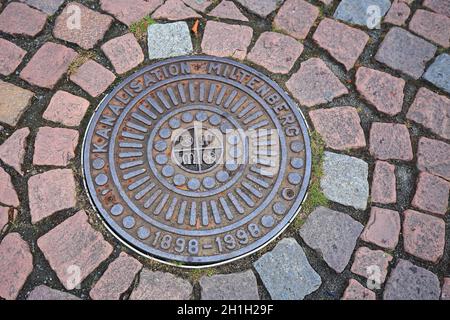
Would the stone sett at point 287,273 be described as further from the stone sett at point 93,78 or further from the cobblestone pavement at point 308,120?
the stone sett at point 93,78

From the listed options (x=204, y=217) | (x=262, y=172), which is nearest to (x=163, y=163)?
(x=204, y=217)

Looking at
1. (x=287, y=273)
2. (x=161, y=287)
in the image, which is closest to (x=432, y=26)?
(x=287, y=273)

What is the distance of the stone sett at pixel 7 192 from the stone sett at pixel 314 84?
1.65 m

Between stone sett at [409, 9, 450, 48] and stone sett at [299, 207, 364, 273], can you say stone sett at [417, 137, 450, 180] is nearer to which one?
stone sett at [299, 207, 364, 273]

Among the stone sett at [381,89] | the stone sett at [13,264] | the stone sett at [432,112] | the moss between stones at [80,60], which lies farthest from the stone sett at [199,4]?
the stone sett at [13,264]

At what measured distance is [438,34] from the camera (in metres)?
2.97

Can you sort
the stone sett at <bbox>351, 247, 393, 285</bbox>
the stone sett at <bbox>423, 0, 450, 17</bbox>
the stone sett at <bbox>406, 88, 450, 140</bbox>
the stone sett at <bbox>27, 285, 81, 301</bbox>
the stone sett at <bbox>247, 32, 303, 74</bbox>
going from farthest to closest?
the stone sett at <bbox>423, 0, 450, 17</bbox>, the stone sett at <bbox>247, 32, 303, 74</bbox>, the stone sett at <bbox>406, 88, 450, 140</bbox>, the stone sett at <bbox>351, 247, 393, 285</bbox>, the stone sett at <bbox>27, 285, 81, 301</bbox>

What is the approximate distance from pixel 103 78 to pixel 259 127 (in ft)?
3.22

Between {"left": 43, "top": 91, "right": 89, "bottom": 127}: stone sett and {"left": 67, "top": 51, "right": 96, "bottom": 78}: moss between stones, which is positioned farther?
{"left": 67, "top": 51, "right": 96, "bottom": 78}: moss between stones

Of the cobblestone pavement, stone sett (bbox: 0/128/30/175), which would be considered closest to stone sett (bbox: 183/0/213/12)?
the cobblestone pavement

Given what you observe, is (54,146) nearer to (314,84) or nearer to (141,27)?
(141,27)

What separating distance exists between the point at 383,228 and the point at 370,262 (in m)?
0.20

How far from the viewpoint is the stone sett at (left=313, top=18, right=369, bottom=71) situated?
9.36 ft

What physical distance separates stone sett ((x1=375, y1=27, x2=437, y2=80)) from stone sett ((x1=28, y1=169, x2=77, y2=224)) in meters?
2.00
